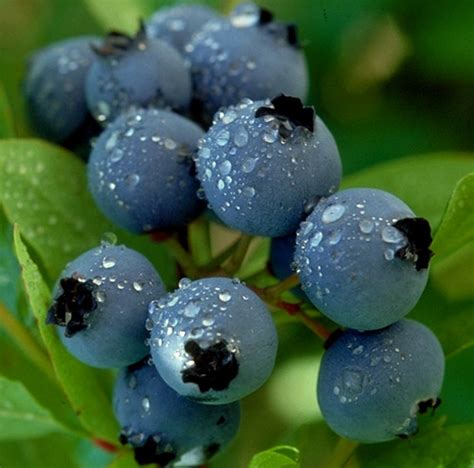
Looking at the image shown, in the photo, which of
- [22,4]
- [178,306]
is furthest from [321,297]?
[22,4]

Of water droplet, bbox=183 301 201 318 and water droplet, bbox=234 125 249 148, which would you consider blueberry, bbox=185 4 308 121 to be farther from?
water droplet, bbox=183 301 201 318

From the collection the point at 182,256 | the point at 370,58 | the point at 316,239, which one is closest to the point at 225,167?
the point at 316,239

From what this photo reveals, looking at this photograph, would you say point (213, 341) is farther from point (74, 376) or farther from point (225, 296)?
point (74, 376)

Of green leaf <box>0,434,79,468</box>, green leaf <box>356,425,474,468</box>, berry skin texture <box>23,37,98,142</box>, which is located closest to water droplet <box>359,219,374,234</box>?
green leaf <box>356,425,474,468</box>

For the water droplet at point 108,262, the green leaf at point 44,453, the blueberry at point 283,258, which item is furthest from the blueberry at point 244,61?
the green leaf at point 44,453

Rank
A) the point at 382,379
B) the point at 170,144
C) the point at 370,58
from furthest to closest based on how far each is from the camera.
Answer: the point at 370,58 < the point at 170,144 < the point at 382,379

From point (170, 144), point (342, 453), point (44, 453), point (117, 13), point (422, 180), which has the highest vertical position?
point (170, 144)
